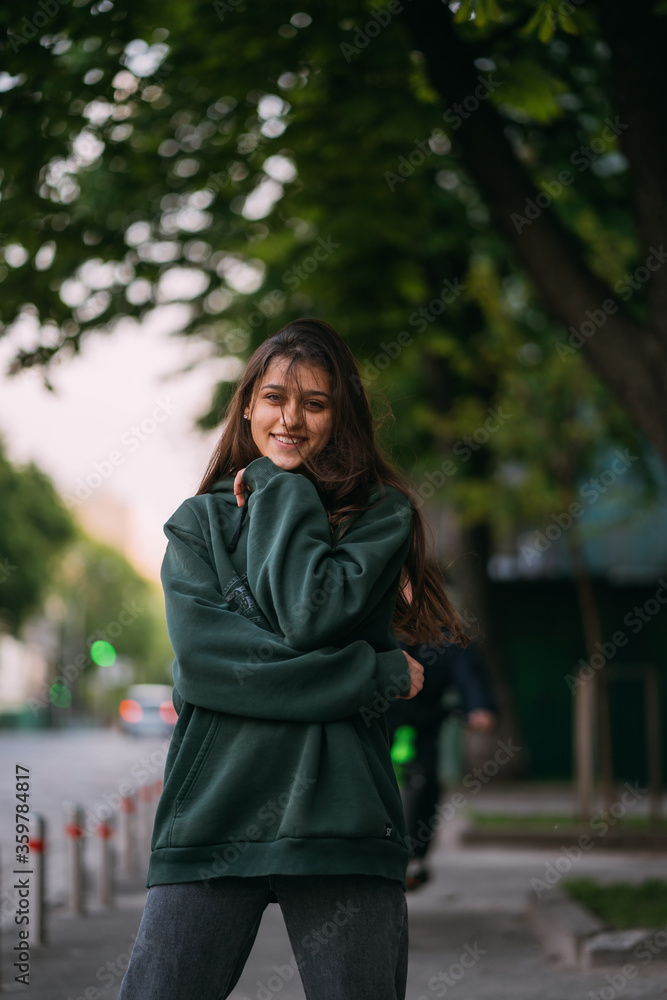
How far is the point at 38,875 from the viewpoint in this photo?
6.64 meters

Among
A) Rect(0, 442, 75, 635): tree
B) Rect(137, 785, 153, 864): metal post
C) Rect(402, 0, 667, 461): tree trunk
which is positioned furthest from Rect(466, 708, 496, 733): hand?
Rect(0, 442, 75, 635): tree

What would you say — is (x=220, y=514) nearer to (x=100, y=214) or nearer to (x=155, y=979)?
(x=155, y=979)

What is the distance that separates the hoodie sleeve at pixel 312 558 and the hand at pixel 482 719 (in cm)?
552

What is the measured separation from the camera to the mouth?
275 centimetres

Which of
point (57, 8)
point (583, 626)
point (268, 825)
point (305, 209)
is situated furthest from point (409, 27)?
point (583, 626)

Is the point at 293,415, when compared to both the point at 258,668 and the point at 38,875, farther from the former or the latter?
the point at 38,875

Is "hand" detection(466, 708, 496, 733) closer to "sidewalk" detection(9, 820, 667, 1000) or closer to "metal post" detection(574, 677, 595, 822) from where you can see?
"sidewalk" detection(9, 820, 667, 1000)

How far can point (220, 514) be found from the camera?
2.72m

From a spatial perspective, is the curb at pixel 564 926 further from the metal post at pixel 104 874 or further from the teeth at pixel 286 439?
the teeth at pixel 286 439

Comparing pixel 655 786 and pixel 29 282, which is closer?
pixel 29 282

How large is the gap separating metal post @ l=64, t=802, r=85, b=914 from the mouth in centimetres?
549

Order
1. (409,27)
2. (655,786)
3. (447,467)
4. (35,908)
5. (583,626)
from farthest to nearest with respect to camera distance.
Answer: (583,626) < (447,467) < (655,786) < (409,27) < (35,908)

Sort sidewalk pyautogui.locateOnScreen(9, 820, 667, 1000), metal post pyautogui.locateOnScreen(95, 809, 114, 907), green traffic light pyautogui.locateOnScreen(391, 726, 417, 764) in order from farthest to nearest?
metal post pyautogui.locateOnScreen(95, 809, 114, 907)
green traffic light pyautogui.locateOnScreen(391, 726, 417, 764)
sidewalk pyautogui.locateOnScreen(9, 820, 667, 1000)

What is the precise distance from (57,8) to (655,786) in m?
9.51
